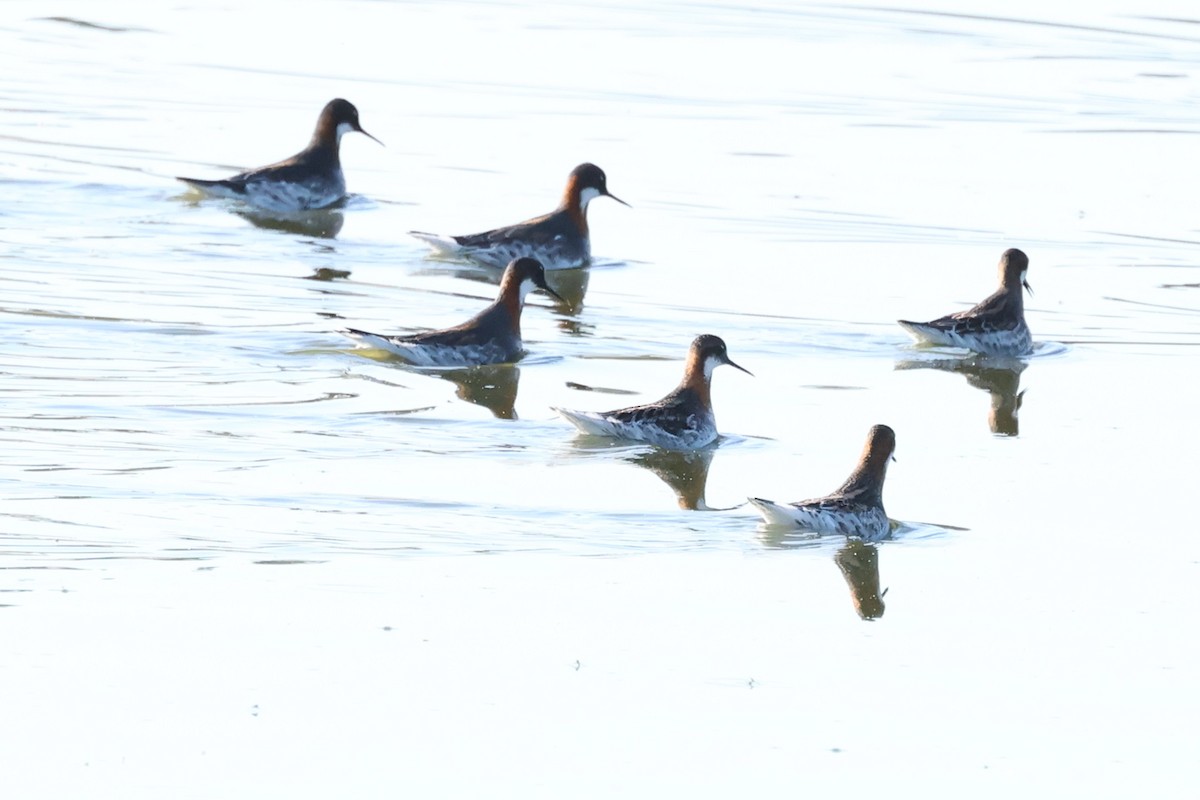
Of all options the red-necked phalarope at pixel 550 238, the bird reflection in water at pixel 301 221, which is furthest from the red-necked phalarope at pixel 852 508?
the bird reflection in water at pixel 301 221

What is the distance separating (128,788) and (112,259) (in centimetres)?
998

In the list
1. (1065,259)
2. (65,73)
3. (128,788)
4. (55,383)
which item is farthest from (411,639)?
(65,73)

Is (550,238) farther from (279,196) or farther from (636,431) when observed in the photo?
(636,431)

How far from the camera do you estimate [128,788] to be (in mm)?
7184

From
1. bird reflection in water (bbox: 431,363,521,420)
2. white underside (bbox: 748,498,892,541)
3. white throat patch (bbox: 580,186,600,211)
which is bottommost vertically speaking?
bird reflection in water (bbox: 431,363,521,420)

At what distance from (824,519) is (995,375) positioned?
4.94 meters

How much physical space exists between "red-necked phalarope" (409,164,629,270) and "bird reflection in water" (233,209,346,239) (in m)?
1.26

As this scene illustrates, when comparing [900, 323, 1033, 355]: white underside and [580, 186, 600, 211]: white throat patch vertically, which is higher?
[580, 186, 600, 211]: white throat patch

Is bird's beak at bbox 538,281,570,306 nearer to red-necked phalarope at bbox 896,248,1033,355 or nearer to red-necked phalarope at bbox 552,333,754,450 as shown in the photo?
red-necked phalarope at bbox 896,248,1033,355

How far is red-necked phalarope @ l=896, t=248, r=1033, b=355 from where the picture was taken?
14.9 meters

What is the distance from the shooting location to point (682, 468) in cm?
1209

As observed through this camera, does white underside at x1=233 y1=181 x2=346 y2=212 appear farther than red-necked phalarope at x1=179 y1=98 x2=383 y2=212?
Yes

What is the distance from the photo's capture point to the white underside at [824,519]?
10.4 metres

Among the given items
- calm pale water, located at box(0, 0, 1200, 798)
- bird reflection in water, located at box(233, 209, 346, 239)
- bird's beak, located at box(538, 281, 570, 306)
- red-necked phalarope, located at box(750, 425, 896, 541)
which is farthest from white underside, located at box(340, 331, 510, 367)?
bird reflection in water, located at box(233, 209, 346, 239)
